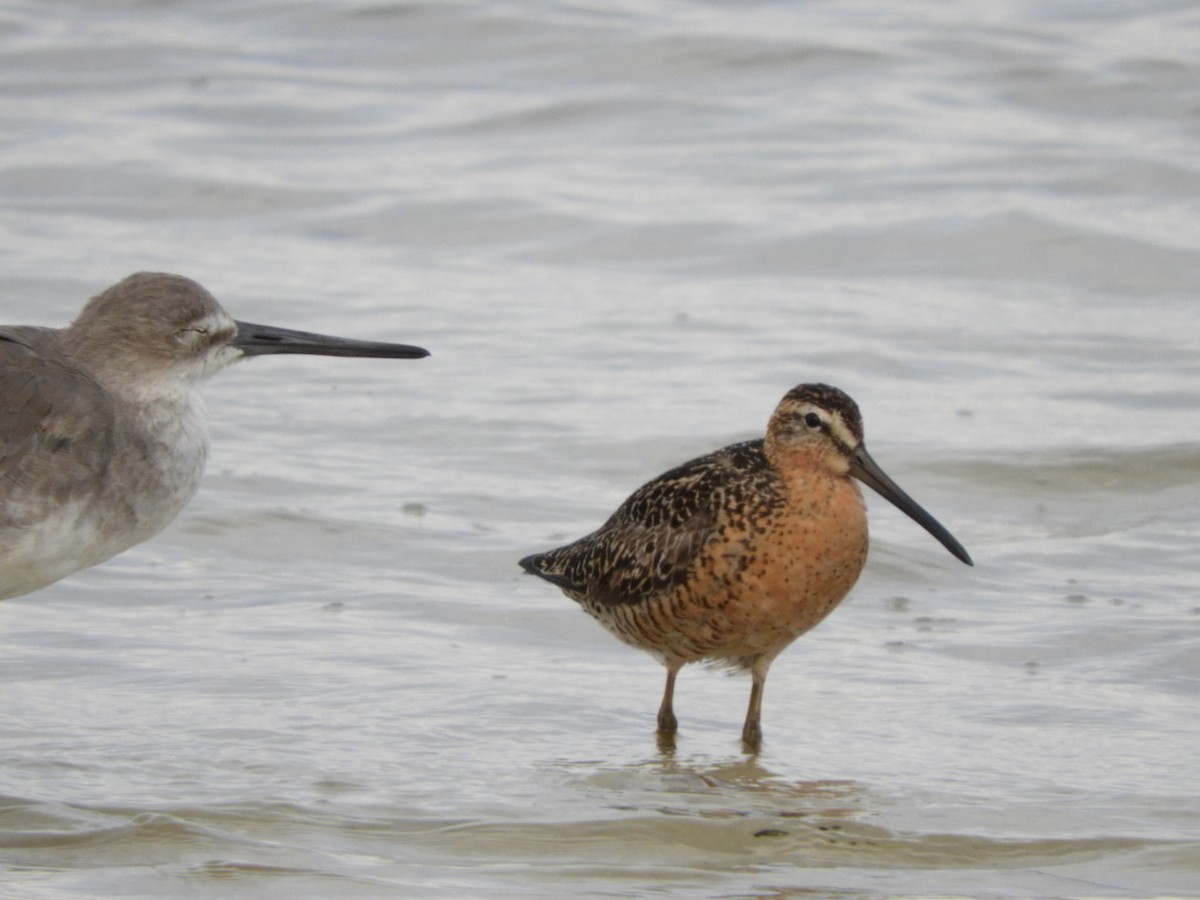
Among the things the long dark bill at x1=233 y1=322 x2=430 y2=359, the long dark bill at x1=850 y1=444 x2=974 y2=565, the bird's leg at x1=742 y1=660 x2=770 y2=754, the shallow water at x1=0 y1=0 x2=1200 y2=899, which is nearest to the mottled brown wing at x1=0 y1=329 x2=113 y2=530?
the long dark bill at x1=233 y1=322 x2=430 y2=359

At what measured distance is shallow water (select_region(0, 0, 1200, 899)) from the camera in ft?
16.7

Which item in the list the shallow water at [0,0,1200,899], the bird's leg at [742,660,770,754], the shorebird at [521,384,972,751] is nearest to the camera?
the shallow water at [0,0,1200,899]

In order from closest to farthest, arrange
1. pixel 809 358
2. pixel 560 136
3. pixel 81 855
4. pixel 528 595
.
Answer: pixel 81 855, pixel 528 595, pixel 809 358, pixel 560 136

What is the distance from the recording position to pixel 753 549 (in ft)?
18.5

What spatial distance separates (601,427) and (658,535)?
2.74 metres

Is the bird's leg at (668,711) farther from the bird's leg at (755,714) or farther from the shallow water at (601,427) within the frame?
the bird's leg at (755,714)

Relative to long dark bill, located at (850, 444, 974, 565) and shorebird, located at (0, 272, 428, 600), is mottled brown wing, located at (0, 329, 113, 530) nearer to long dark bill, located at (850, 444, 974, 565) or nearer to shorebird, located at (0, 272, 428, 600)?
shorebird, located at (0, 272, 428, 600)

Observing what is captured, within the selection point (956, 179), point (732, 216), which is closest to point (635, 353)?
point (732, 216)

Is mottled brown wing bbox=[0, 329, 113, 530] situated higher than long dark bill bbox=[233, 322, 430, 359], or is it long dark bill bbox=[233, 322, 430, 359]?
long dark bill bbox=[233, 322, 430, 359]

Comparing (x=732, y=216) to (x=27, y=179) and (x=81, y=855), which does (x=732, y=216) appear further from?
(x=81, y=855)

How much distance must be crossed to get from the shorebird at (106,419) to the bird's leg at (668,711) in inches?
55.1

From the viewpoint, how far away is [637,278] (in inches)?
425

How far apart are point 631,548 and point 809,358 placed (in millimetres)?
3656

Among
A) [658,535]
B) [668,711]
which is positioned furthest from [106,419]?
[668,711]
